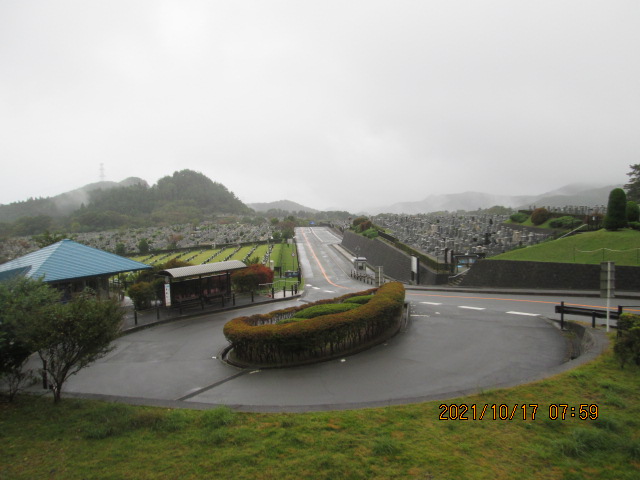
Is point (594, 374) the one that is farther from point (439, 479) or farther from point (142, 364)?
point (142, 364)

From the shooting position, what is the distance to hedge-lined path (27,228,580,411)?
7.02 meters

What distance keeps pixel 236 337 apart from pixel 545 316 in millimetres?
10644

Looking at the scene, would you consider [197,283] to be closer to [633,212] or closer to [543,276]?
[543,276]

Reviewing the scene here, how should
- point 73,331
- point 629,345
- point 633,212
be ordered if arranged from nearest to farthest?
point 73,331 → point 629,345 → point 633,212

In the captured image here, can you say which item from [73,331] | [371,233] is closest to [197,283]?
[73,331]

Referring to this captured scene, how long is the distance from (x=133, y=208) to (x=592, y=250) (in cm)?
12650

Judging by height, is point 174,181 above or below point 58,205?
above

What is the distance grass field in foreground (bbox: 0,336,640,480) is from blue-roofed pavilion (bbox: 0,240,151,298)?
39.5 feet

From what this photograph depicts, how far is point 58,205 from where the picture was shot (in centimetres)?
13000

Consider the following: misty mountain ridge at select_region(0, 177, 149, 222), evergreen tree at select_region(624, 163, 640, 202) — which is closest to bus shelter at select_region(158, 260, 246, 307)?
evergreen tree at select_region(624, 163, 640, 202)

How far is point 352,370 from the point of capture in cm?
849

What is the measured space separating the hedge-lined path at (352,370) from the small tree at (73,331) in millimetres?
1320

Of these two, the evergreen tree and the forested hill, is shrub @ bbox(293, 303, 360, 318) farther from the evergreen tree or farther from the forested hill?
the forested hill

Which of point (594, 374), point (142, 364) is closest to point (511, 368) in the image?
point (594, 374)
